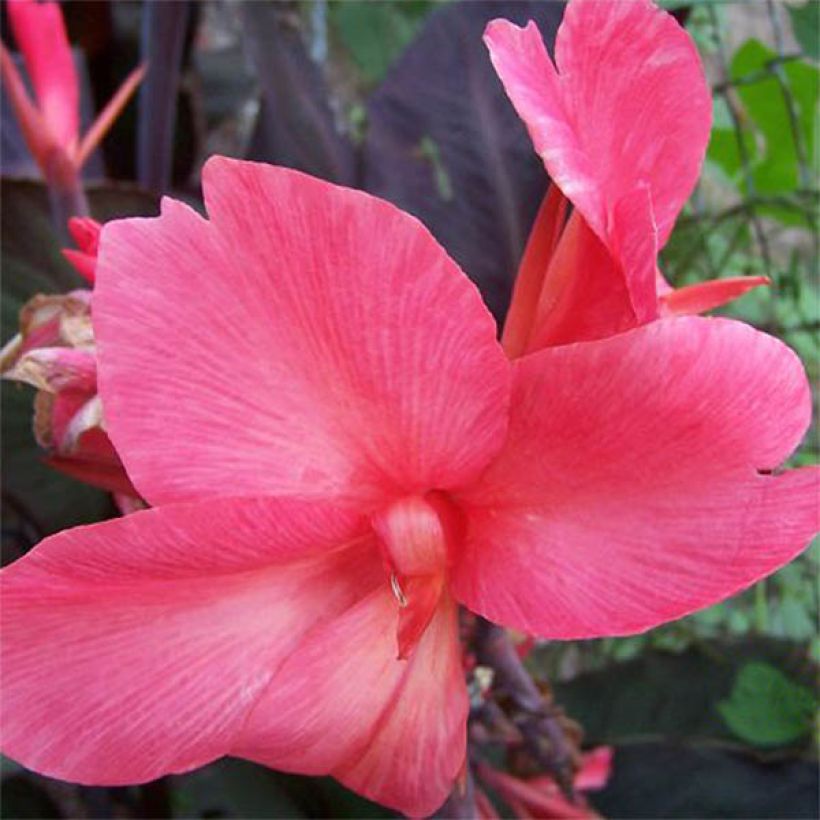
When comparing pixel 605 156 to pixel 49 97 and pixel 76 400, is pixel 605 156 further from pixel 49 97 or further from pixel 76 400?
pixel 49 97

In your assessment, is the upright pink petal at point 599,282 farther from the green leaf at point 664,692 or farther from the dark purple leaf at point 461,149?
the green leaf at point 664,692

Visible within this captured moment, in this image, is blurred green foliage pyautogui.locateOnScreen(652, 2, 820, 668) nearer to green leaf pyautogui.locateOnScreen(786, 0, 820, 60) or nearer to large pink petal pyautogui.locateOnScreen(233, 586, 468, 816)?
green leaf pyautogui.locateOnScreen(786, 0, 820, 60)

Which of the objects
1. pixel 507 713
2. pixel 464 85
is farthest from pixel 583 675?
pixel 464 85

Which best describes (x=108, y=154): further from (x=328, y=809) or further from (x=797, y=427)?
(x=797, y=427)

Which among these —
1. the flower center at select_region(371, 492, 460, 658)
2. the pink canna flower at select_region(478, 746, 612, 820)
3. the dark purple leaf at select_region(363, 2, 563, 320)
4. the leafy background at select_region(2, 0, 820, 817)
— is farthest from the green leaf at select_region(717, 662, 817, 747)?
the flower center at select_region(371, 492, 460, 658)

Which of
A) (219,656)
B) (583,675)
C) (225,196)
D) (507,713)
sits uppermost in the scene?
(225,196)

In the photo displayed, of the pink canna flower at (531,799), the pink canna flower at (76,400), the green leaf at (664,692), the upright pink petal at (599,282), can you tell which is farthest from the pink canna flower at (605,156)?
the green leaf at (664,692)
